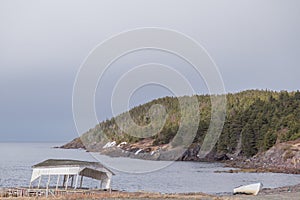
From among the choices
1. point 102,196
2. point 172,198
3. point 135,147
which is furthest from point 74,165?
point 135,147

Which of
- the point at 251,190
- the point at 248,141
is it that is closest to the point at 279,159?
the point at 248,141

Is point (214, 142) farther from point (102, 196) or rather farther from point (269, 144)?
point (102, 196)

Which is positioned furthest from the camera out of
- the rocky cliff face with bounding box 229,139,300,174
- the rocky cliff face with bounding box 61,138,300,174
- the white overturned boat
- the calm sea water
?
the rocky cliff face with bounding box 61,138,300,174

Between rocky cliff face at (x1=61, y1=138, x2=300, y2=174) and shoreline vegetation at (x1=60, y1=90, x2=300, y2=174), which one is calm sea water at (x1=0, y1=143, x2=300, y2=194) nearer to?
rocky cliff face at (x1=61, y1=138, x2=300, y2=174)

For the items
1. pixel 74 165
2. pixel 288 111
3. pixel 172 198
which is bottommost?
pixel 172 198

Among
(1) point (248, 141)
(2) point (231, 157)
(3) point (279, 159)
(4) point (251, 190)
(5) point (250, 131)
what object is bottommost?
(4) point (251, 190)

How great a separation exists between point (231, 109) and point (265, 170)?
309 feet

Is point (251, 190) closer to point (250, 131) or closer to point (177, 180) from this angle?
point (177, 180)

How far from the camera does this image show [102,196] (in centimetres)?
4022

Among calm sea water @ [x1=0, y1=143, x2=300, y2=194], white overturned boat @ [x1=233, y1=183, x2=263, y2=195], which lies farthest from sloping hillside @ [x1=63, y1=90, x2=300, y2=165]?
white overturned boat @ [x1=233, y1=183, x2=263, y2=195]

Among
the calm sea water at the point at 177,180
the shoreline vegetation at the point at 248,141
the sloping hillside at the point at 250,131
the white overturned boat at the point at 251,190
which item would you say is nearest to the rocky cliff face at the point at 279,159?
the shoreline vegetation at the point at 248,141

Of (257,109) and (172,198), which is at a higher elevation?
(257,109)

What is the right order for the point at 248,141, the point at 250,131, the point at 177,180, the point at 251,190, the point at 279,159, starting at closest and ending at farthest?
the point at 251,190 → the point at 177,180 → the point at 279,159 → the point at 248,141 → the point at 250,131

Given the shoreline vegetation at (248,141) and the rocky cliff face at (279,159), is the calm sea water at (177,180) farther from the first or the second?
the shoreline vegetation at (248,141)
